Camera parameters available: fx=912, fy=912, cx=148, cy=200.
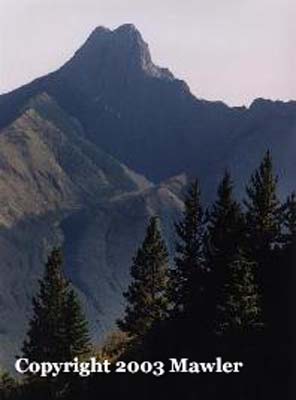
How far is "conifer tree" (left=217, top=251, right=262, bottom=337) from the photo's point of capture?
5253 cm

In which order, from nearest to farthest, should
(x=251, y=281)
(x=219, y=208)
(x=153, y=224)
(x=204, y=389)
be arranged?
(x=204, y=389) < (x=251, y=281) < (x=219, y=208) < (x=153, y=224)

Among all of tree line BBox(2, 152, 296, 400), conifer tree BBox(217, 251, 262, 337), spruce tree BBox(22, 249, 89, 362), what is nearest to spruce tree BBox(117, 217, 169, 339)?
tree line BBox(2, 152, 296, 400)

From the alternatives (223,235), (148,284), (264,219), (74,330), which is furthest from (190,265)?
(74,330)

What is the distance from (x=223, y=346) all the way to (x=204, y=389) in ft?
28.0

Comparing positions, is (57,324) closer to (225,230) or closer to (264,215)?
(225,230)

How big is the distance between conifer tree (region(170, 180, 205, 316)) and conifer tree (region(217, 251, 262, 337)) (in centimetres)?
1162

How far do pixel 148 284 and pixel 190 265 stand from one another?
628 centimetres

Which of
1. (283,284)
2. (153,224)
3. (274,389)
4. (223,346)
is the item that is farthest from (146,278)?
(274,389)

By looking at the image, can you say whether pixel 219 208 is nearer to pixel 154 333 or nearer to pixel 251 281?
pixel 251 281

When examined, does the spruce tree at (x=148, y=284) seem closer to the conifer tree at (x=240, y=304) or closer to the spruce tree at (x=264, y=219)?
the spruce tree at (x=264, y=219)

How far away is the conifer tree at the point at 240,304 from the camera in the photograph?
52.5m

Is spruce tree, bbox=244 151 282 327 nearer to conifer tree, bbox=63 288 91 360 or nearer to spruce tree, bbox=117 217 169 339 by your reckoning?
spruce tree, bbox=117 217 169 339

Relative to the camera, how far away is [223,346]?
52.3 metres

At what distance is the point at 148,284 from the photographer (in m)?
74.2
